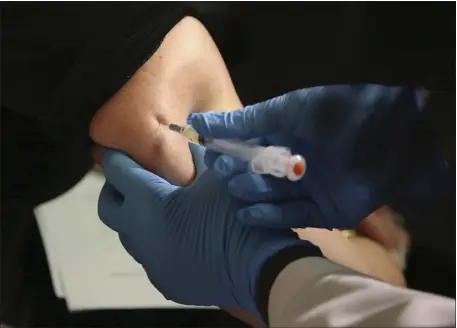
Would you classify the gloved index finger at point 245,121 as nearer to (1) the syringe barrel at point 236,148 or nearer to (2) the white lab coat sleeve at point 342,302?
(1) the syringe barrel at point 236,148

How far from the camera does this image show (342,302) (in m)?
0.49

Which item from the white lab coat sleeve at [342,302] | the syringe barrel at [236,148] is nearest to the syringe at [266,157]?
the syringe barrel at [236,148]

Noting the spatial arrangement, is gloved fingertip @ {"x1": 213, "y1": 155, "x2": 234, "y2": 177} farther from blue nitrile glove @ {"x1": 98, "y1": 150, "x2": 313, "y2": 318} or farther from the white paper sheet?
the white paper sheet

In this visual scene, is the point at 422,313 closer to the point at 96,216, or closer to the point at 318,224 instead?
the point at 318,224

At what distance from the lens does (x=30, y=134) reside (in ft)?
2.51

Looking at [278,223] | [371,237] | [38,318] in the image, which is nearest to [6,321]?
[38,318]

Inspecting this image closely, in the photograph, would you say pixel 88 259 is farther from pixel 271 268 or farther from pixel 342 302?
pixel 342 302

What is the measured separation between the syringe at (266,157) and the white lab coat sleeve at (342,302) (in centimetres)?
11

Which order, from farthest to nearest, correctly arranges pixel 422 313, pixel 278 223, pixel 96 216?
pixel 96 216
pixel 278 223
pixel 422 313

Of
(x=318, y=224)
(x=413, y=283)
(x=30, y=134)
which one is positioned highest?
(x=30, y=134)

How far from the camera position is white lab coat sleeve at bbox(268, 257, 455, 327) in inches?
17.8

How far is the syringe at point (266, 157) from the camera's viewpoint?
0.65m

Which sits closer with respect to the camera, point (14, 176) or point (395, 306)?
point (395, 306)

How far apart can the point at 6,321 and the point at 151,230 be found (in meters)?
0.27
